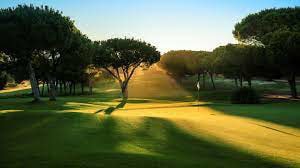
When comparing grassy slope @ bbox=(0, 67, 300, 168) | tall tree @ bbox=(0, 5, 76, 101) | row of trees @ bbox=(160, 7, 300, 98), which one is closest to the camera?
grassy slope @ bbox=(0, 67, 300, 168)

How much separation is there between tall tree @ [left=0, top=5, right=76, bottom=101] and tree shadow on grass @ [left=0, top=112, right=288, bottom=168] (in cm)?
2894

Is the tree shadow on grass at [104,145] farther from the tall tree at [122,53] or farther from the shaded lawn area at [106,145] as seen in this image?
the tall tree at [122,53]

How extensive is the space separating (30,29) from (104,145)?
3697cm

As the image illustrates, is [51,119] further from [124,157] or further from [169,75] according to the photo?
[169,75]

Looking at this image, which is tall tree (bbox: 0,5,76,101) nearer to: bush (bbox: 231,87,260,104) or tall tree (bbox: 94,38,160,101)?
bush (bbox: 231,87,260,104)

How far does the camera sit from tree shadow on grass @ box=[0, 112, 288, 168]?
10.8 meters

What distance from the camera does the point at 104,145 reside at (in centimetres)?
1375

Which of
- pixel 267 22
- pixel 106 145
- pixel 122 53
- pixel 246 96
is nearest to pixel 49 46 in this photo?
pixel 246 96

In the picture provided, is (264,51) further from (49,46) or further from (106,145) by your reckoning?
(106,145)

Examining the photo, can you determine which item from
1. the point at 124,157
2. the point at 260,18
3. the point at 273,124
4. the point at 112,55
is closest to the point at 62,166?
the point at 124,157

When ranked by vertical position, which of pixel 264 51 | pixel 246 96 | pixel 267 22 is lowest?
pixel 246 96

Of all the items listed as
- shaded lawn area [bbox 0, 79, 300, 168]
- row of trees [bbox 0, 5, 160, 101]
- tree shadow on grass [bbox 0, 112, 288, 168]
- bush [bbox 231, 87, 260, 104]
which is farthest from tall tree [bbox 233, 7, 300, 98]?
tree shadow on grass [bbox 0, 112, 288, 168]

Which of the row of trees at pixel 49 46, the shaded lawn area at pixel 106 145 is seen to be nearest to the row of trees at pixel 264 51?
the row of trees at pixel 49 46

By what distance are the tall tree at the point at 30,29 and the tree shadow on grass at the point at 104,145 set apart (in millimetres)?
28942
